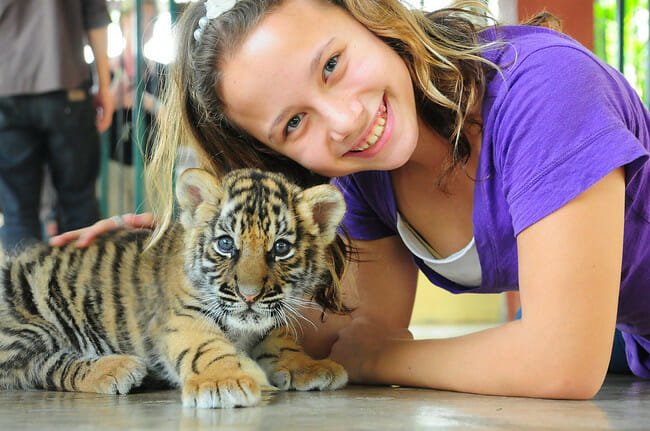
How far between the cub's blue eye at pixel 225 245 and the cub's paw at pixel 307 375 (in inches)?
11.7

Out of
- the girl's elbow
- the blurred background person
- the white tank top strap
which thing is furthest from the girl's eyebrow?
the blurred background person

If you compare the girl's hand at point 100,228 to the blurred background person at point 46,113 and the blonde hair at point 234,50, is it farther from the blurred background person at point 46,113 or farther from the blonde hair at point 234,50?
the blurred background person at point 46,113

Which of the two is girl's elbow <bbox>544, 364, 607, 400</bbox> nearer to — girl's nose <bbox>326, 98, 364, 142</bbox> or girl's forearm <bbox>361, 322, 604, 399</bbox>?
girl's forearm <bbox>361, 322, 604, 399</bbox>

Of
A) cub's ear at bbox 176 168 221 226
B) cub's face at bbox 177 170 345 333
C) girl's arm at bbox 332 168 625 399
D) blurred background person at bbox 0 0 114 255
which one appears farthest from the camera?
blurred background person at bbox 0 0 114 255

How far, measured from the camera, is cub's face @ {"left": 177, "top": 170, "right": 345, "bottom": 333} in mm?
1880

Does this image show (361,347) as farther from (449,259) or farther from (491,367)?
(491,367)

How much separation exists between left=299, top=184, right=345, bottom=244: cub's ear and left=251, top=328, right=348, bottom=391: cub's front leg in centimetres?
27

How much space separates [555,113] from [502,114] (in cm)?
14

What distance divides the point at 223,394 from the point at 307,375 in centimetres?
32

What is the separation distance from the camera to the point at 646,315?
2088 millimetres

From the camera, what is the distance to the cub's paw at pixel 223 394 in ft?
5.42

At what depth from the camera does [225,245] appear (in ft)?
6.37

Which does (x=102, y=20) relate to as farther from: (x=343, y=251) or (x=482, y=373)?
(x=482, y=373)

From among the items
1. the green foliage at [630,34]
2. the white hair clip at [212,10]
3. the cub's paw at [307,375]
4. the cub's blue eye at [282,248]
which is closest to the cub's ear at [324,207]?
the cub's blue eye at [282,248]
